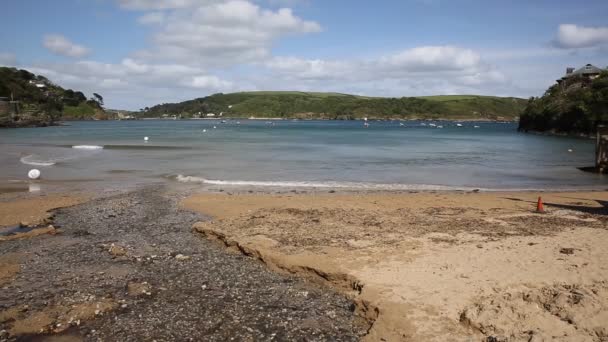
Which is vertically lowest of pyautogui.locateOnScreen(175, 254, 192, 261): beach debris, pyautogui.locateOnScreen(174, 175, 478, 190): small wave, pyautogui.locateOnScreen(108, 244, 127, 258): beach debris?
pyautogui.locateOnScreen(174, 175, 478, 190): small wave

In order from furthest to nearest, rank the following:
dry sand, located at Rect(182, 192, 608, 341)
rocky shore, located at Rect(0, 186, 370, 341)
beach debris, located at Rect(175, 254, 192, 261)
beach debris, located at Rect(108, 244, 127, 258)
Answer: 1. beach debris, located at Rect(108, 244, 127, 258)
2. beach debris, located at Rect(175, 254, 192, 261)
3. rocky shore, located at Rect(0, 186, 370, 341)
4. dry sand, located at Rect(182, 192, 608, 341)

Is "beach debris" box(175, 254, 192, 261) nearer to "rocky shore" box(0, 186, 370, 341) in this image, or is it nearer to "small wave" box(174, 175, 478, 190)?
"rocky shore" box(0, 186, 370, 341)

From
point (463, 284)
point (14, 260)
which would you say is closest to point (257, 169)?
point (14, 260)

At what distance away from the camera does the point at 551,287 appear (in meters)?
7.47

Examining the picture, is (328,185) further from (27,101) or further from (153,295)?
(27,101)

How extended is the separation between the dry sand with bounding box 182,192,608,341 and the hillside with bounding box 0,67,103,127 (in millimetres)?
122935

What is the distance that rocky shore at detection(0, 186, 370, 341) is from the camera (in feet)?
21.7

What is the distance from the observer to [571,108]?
265ft

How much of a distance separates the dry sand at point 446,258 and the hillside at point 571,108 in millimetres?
68645

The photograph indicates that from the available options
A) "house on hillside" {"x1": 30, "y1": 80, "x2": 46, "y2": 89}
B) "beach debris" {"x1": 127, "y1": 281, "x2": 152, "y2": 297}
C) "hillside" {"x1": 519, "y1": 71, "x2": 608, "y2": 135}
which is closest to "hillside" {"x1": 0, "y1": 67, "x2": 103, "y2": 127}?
"house on hillside" {"x1": 30, "y1": 80, "x2": 46, "y2": 89}

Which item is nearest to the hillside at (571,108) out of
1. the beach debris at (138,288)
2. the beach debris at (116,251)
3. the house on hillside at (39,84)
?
the beach debris at (116,251)

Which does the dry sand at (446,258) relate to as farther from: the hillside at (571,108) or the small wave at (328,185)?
the hillside at (571,108)

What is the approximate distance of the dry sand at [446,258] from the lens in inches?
255

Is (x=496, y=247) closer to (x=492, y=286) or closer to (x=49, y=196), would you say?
(x=492, y=286)
